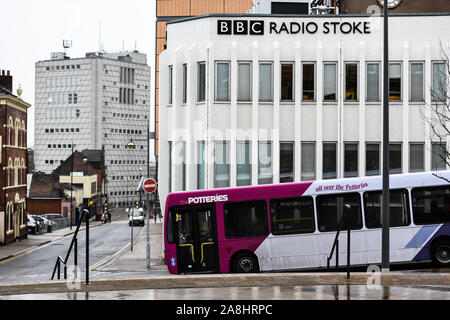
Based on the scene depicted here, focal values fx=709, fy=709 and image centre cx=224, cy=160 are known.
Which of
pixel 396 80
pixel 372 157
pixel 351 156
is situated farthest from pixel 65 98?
pixel 396 80

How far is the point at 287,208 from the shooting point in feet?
70.5

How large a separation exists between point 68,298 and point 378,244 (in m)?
10.6

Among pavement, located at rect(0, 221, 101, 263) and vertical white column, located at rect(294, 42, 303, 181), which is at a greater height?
vertical white column, located at rect(294, 42, 303, 181)

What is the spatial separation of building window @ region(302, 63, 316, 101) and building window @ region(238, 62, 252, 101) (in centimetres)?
235

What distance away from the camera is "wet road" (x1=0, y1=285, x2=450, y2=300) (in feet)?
44.9

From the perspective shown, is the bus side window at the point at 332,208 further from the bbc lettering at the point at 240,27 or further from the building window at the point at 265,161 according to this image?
the bbc lettering at the point at 240,27

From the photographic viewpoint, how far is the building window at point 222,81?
3028 cm

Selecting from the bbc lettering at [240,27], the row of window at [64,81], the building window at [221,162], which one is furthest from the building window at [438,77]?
the row of window at [64,81]

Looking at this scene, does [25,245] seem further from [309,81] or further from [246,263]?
[246,263]

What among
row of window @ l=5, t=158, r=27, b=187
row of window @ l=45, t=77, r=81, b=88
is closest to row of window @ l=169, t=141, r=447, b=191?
row of window @ l=5, t=158, r=27, b=187

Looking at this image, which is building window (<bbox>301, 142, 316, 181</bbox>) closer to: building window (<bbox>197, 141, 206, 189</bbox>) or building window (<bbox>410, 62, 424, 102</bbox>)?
building window (<bbox>197, 141, 206, 189</bbox>)

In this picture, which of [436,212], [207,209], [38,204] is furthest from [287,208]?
[38,204]
